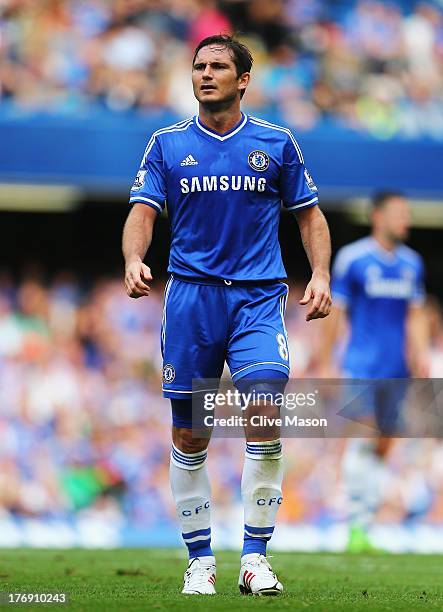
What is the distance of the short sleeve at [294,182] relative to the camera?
6066 mm

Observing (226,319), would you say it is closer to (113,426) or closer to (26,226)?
(113,426)

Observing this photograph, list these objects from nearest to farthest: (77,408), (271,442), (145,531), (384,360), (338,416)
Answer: (271,442) → (338,416) → (384,360) → (145,531) → (77,408)

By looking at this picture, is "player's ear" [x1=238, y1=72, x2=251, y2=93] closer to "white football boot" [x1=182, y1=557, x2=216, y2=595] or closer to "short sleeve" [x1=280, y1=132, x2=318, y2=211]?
"short sleeve" [x1=280, y1=132, x2=318, y2=211]

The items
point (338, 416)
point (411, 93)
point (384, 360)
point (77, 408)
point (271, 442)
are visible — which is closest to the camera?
point (271, 442)

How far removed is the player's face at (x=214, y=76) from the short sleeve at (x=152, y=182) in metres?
0.33

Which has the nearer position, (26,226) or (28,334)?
(28,334)

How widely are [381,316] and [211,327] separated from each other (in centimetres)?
520

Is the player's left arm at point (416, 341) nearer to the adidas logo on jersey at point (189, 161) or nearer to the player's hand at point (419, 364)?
the player's hand at point (419, 364)

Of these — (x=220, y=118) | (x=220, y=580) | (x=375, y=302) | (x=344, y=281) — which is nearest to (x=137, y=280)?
(x=220, y=118)

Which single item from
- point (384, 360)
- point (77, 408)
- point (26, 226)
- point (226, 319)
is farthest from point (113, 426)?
point (226, 319)

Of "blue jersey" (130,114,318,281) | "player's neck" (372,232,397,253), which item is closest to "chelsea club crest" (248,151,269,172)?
"blue jersey" (130,114,318,281)

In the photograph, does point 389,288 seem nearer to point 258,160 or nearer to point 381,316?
point 381,316

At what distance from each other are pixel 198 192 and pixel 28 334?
931 centimetres

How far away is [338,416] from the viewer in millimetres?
8359
